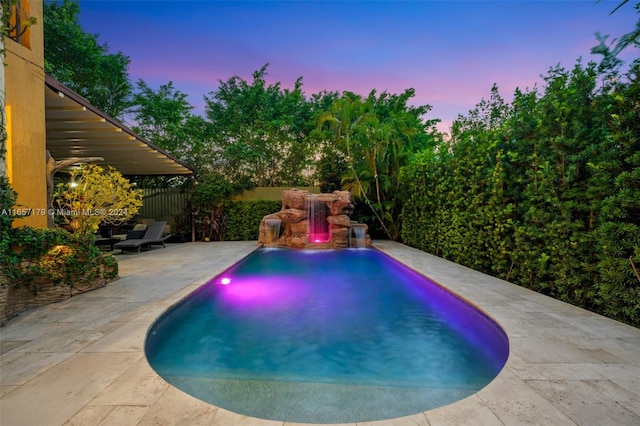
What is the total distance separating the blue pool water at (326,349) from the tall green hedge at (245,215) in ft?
24.7

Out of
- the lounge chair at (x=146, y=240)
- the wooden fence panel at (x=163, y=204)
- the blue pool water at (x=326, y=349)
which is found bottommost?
the blue pool water at (x=326, y=349)

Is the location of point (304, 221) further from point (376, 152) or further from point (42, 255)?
point (42, 255)

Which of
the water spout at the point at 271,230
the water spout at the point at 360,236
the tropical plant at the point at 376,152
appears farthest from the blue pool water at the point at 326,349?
the tropical plant at the point at 376,152

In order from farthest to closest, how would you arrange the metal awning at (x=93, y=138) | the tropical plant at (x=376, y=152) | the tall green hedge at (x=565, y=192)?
the tropical plant at (x=376, y=152) → the metal awning at (x=93, y=138) → the tall green hedge at (x=565, y=192)

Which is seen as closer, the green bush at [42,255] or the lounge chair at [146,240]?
the green bush at [42,255]

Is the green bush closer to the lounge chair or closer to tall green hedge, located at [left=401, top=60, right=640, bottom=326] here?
the lounge chair

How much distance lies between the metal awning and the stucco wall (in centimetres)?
33

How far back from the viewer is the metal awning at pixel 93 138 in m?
6.37

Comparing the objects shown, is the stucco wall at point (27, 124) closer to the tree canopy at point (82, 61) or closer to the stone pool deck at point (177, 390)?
the stone pool deck at point (177, 390)

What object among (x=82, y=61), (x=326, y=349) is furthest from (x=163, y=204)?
(x=326, y=349)

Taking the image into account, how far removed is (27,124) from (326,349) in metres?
6.52

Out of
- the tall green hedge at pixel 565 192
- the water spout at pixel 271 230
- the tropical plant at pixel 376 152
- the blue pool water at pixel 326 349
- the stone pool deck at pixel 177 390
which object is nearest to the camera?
the stone pool deck at pixel 177 390

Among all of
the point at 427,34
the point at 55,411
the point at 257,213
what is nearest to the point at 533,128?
the point at 55,411

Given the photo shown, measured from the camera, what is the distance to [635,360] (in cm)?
271
